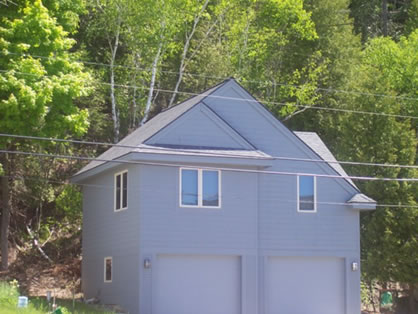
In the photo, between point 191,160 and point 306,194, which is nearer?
point 191,160

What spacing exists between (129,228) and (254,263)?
448 cm

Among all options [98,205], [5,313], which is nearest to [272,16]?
[98,205]

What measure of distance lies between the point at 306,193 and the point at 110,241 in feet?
24.1

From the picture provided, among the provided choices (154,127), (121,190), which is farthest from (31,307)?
(154,127)

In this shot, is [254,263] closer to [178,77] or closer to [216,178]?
[216,178]

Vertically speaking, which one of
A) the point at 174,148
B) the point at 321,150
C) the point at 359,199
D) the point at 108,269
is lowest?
the point at 108,269

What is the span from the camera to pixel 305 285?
28.9 meters

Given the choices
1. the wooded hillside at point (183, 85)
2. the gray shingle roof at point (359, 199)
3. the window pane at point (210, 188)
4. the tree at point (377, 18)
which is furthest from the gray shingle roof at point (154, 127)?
the tree at point (377, 18)

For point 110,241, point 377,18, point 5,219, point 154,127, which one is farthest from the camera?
point 377,18

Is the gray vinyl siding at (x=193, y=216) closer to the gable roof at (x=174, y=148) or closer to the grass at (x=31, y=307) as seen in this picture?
the gable roof at (x=174, y=148)

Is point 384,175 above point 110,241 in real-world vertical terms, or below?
above

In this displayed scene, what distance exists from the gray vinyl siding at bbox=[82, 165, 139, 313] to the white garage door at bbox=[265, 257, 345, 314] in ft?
15.9

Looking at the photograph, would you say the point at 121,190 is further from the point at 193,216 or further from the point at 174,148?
the point at 193,216

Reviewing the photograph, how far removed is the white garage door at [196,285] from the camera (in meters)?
26.4
